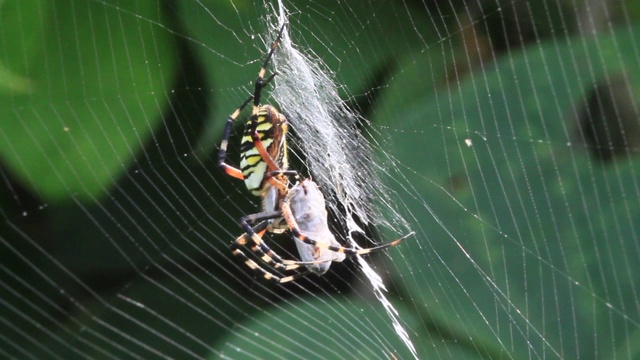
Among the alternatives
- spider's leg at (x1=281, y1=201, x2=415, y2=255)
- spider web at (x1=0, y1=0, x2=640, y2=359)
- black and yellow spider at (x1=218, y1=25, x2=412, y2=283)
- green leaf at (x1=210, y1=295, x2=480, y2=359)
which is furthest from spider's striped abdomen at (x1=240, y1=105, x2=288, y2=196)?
green leaf at (x1=210, y1=295, x2=480, y2=359)

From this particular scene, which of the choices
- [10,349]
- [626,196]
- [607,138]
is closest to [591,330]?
[626,196]

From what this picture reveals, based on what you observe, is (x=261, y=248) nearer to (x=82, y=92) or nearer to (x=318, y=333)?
(x=318, y=333)

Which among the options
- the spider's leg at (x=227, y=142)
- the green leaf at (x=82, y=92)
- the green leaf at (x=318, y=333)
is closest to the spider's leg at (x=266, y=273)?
the green leaf at (x=318, y=333)

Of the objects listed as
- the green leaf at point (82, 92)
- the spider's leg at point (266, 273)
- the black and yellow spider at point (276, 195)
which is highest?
the green leaf at point (82, 92)

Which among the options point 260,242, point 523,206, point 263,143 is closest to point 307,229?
Answer: point 260,242

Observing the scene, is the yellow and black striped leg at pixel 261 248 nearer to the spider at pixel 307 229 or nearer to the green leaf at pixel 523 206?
the spider at pixel 307 229

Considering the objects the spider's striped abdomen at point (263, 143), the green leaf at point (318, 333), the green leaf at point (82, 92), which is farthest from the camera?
the green leaf at point (318, 333)
